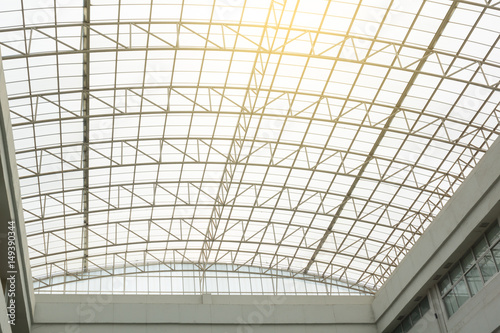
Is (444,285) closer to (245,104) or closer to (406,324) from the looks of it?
(406,324)

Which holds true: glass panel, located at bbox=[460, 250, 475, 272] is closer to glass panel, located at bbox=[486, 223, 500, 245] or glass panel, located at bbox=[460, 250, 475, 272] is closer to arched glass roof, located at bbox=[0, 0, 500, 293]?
glass panel, located at bbox=[486, 223, 500, 245]

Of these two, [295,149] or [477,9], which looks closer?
[477,9]

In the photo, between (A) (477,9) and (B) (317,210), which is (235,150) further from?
(A) (477,9)

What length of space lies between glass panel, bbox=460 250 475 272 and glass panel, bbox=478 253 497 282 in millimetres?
828

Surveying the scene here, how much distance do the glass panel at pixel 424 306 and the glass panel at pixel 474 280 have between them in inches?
192

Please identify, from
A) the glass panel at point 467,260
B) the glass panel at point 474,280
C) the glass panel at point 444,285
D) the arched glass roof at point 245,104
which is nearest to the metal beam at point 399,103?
the arched glass roof at point 245,104

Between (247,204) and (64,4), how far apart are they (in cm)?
2402

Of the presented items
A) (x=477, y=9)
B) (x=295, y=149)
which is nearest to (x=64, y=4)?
(x=295, y=149)

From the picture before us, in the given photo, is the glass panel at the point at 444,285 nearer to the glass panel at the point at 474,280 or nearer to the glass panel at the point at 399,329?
the glass panel at the point at 474,280

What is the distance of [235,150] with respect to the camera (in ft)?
136

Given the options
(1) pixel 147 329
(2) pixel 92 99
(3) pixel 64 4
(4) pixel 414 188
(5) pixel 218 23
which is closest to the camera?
(3) pixel 64 4

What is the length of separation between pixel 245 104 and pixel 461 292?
1796 cm

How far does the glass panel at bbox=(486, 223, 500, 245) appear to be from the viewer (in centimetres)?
2939

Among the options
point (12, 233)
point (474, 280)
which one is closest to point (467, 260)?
point (474, 280)
